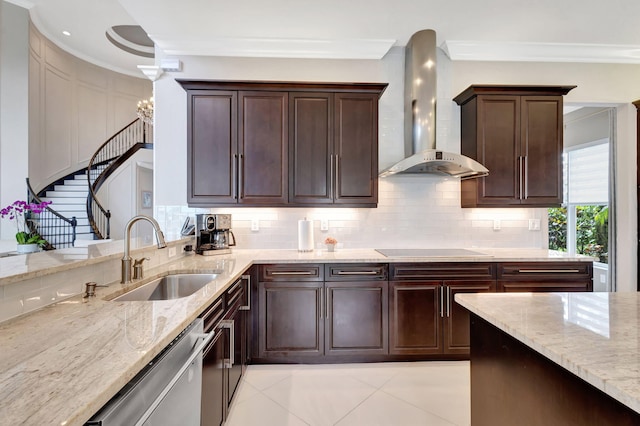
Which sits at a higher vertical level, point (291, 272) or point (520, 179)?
point (520, 179)

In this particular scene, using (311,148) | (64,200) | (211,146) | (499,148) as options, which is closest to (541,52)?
(499,148)

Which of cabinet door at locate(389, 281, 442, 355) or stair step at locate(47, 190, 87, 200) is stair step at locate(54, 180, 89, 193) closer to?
stair step at locate(47, 190, 87, 200)

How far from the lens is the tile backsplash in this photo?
317cm

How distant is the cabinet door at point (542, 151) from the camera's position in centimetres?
289

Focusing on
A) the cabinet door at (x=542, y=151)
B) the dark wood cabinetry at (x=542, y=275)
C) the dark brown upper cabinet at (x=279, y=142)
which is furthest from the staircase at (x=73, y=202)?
the cabinet door at (x=542, y=151)

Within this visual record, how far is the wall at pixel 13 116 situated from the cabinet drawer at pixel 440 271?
23.4ft

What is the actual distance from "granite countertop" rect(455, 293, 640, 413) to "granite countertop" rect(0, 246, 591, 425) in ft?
3.95

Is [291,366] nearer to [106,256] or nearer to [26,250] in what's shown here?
[106,256]

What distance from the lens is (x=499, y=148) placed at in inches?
114

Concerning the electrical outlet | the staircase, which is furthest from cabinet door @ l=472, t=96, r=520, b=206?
the staircase

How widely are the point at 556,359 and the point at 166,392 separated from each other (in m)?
1.19

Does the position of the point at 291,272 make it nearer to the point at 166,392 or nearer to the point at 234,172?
the point at 234,172

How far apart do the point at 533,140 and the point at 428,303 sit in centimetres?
196

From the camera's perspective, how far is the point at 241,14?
2.67m
